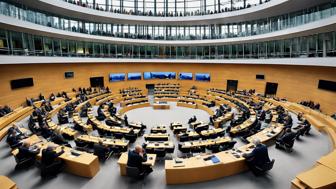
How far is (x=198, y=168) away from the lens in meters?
5.82

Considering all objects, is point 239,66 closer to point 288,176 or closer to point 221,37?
point 221,37

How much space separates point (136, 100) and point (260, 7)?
611 inches

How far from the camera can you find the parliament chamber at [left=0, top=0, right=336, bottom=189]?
6.17m

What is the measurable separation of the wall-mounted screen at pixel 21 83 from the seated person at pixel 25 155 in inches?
433

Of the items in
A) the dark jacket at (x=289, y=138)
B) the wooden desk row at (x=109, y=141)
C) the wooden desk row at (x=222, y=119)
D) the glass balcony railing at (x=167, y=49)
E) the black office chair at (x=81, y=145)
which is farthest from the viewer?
the glass balcony railing at (x=167, y=49)

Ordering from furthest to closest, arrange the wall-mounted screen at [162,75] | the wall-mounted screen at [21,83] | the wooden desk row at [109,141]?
the wall-mounted screen at [162,75]
the wall-mounted screen at [21,83]
the wooden desk row at [109,141]

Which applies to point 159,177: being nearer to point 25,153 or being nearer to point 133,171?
point 133,171

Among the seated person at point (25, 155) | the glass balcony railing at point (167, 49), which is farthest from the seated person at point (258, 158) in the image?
the glass balcony railing at point (167, 49)

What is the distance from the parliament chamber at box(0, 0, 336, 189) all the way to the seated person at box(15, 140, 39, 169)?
34 mm

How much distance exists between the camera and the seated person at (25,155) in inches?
260

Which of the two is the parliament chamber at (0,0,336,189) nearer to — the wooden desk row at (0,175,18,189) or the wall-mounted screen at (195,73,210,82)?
the wooden desk row at (0,175,18,189)

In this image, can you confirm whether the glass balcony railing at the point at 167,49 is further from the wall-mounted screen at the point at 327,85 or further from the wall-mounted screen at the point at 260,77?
the wall-mounted screen at the point at 260,77

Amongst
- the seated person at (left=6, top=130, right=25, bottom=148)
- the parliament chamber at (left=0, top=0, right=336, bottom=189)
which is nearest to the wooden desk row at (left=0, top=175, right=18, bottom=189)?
the parliament chamber at (left=0, top=0, right=336, bottom=189)

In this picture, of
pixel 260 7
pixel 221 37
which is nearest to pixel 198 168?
pixel 260 7
